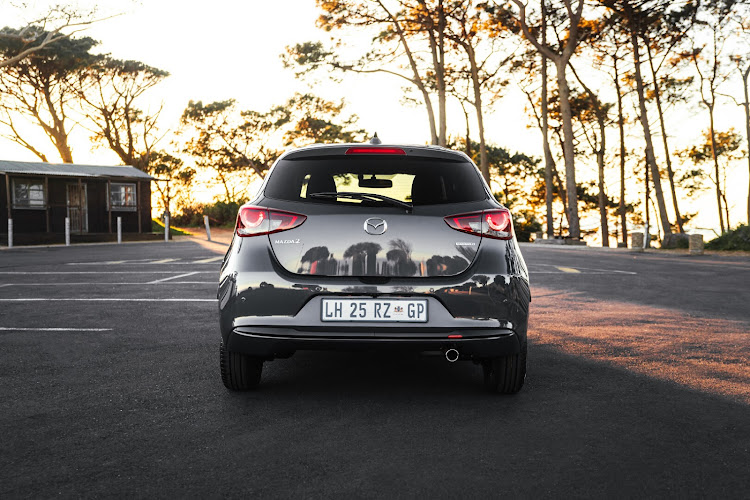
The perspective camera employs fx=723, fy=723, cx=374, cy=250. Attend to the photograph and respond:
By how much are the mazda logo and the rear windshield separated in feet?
0.46

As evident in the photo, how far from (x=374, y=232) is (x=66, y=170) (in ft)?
111

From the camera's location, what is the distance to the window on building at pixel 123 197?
35438 mm

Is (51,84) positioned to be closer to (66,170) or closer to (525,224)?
(66,170)

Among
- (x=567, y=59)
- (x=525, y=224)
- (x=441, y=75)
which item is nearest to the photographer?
(x=567, y=59)

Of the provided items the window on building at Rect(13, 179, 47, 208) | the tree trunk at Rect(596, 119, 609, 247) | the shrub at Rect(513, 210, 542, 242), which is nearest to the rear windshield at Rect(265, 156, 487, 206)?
the window on building at Rect(13, 179, 47, 208)

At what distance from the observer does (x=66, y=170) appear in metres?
34.4

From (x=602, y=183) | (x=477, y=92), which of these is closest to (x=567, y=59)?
(x=477, y=92)

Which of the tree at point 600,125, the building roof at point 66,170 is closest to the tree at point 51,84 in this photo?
the building roof at point 66,170

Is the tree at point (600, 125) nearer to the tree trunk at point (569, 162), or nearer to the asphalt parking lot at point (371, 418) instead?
the tree trunk at point (569, 162)

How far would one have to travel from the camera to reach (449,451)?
345cm

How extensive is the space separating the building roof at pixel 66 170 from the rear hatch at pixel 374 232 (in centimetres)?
3068

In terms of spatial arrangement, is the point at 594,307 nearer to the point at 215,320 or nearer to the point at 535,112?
the point at 215,320

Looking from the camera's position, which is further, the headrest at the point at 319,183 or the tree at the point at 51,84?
the tree at the point at 51,84

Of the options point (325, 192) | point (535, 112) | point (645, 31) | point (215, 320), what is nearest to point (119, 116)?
point (535, 112)
